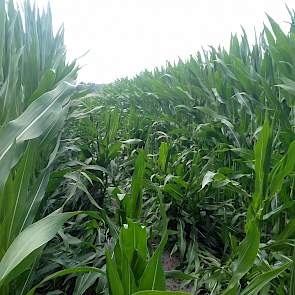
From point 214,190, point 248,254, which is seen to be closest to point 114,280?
point 248,254

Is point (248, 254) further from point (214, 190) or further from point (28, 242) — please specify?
point (214, 190)

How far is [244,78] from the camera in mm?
1433

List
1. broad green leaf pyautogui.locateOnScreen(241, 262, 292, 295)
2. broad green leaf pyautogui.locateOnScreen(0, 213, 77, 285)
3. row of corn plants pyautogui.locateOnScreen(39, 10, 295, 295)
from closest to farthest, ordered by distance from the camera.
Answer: broad green leaf pyautogui.locateOnScreen(0, 213, 77, 285) → broad green leaf pyautogui.locateOnScreen(241, 262, 292, 295) → row of corn plants pyautogui.locateOnScreen(39, 10, 295, 295)

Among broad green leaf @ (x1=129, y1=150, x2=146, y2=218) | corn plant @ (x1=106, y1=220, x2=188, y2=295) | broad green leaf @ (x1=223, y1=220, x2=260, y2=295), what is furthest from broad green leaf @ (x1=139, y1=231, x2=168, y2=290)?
broad green leaf @ (x1=129, y1=150, x2=146, y2=218)

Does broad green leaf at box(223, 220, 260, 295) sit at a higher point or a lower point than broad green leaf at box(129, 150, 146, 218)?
lower

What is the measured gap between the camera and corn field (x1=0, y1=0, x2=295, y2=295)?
59 centimetres

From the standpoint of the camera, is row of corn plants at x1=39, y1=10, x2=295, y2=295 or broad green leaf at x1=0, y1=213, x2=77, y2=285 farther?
row of corn plants at x1=39, y1=10, x2=295, y2=295

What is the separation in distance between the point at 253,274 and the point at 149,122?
2.00 m

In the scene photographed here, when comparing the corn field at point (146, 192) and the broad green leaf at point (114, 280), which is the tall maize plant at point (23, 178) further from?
the broad green leaf at point (114, 280)

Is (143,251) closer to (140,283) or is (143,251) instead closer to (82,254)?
(140,283)

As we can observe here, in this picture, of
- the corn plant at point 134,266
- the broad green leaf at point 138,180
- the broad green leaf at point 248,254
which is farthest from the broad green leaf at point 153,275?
the broad green leaf at point 138,180

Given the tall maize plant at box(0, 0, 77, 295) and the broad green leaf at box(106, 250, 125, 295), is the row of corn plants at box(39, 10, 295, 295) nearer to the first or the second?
the broad green leaf at box(106, 250, 125, 295)

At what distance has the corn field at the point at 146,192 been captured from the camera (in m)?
0.59

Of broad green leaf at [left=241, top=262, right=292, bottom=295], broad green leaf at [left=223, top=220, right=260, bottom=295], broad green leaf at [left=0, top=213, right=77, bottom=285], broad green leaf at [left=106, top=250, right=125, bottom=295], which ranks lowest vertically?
broad green leaf at [left=241, top=262, right=292, bottom=295]
